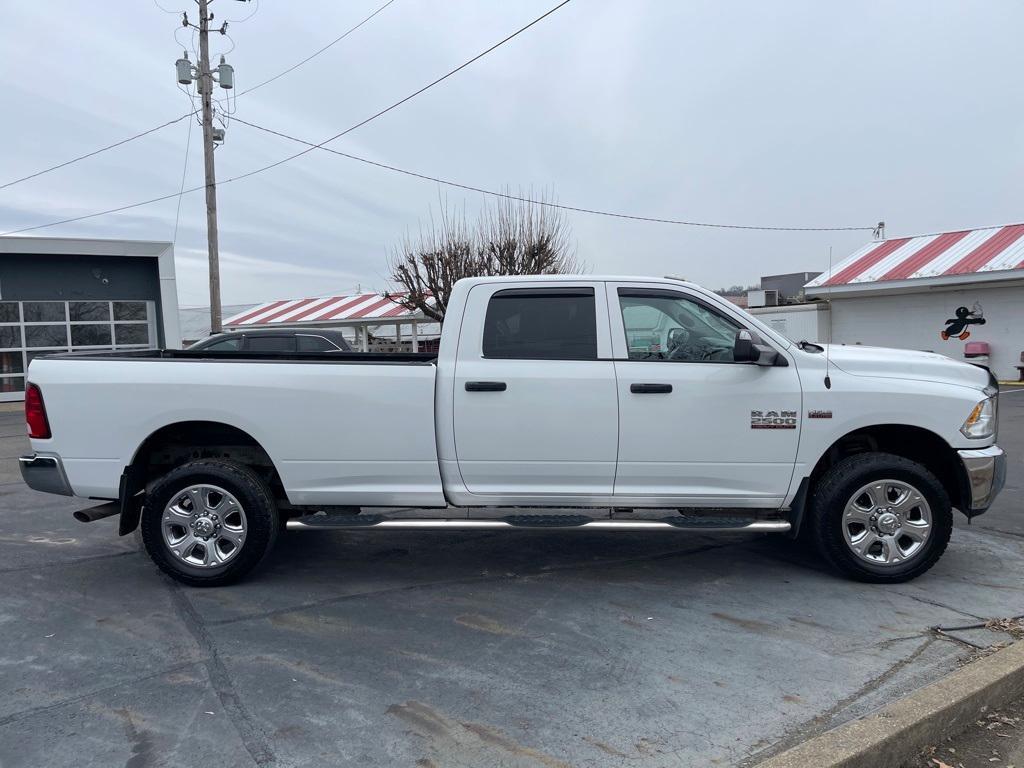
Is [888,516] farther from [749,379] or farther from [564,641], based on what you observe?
[564,641]

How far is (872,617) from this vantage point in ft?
15.1

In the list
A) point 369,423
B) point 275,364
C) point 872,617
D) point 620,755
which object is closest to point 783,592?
point 872,617

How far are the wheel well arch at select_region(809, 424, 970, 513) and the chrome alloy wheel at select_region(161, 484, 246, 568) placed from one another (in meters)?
3.74

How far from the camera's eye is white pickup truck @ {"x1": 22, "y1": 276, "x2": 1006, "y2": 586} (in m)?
5.00

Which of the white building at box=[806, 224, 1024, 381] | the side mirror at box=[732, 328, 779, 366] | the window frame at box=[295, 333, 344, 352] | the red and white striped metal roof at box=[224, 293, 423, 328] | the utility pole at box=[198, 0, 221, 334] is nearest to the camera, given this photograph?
the side mirror at box=[732, 328, 779, 366]

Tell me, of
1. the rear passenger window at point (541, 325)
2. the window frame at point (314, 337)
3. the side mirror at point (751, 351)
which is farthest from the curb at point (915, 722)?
the window frame at point (314, 337)

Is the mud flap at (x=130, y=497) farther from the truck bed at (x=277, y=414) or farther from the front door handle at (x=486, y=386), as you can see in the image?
the front door handle at (x=486, y=386)

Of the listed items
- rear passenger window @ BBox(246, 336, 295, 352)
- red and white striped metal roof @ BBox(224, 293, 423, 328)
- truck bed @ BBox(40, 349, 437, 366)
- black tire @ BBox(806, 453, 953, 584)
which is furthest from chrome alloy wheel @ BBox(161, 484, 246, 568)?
red and white striped metal roof @ BBox(224, 293, 423, 328)

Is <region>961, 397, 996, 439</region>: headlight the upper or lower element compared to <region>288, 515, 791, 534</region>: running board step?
upper

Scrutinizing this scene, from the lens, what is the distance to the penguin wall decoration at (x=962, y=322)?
2239 centimetres

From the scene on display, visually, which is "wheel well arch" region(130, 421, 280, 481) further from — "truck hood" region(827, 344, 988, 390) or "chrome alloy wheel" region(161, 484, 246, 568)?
"truck hood" region(827, 344, 988, 390)

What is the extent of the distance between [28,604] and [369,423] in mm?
2367

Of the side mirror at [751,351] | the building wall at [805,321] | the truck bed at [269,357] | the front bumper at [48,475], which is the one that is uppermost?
the building wall at [805,321]

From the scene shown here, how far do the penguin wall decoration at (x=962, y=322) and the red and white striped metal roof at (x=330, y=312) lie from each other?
59.5 ft
